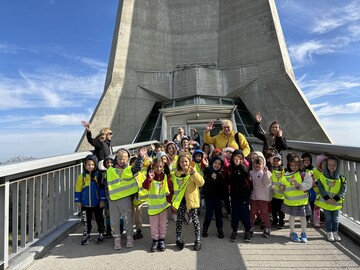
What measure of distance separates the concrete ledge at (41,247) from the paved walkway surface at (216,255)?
0.07 metres

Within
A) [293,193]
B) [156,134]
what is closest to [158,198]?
[293,193]

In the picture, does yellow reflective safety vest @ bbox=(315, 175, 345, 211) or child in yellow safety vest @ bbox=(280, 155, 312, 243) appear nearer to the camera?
yellow reflective safety vest @ bbox=(315, 175, 345, 211)

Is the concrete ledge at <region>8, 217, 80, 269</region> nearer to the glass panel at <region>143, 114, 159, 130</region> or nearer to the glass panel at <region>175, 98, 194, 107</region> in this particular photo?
the glass panel at <region>175, 98, 194, 107</region>

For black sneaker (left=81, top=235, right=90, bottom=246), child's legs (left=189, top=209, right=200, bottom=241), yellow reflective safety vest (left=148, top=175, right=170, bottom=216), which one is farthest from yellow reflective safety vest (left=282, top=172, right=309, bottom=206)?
black sneaker (left=81, top=235, right=90, bottom=246)

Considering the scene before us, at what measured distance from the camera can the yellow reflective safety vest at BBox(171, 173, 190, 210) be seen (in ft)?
11.6

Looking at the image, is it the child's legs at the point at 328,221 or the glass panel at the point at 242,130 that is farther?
the glass panel at the point at 242,130

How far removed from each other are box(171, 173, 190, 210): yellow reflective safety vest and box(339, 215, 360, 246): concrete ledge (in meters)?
2.40

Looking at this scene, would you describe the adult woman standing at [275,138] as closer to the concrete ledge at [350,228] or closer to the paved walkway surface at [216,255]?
the concrete ledge at [350,228]

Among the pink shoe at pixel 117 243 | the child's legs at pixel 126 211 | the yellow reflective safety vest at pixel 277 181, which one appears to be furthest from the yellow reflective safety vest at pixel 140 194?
the yellow reflective safety vest at pixel 277 181

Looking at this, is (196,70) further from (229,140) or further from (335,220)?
(335,220)

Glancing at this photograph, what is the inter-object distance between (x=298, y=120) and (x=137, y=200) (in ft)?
48.9

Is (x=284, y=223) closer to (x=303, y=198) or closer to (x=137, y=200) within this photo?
(x=303, y=198)

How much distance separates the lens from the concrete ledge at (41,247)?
9.48ft

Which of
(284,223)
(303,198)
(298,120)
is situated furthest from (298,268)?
(298,120)
